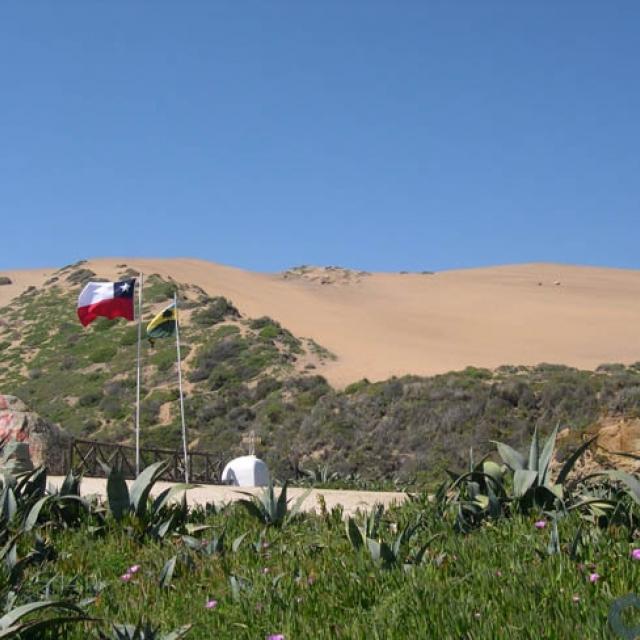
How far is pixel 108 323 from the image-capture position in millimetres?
51281

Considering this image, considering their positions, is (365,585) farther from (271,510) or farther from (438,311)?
(438,311)

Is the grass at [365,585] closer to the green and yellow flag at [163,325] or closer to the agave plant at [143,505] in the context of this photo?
the agave plant at [143,505]

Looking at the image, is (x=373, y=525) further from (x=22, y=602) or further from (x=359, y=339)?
(x=359, y=339)

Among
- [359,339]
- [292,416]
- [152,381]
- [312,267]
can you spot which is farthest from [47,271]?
[292,416]

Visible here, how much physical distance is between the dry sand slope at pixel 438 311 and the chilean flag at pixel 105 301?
1976cm

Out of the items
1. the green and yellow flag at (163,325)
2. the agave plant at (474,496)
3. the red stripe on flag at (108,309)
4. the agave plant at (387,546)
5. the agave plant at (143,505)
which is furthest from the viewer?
the green and yellow flag at (163,325)

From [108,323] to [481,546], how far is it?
48.1 m

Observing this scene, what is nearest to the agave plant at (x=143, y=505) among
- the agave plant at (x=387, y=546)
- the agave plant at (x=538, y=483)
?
the agave plant at (x=387, y=546)

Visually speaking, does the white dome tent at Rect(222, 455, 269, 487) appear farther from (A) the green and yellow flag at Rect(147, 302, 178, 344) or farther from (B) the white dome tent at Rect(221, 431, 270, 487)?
(A) the green and yellow flag at Rect(147, 302, 178, 344)

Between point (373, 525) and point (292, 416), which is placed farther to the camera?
point (292, 416)

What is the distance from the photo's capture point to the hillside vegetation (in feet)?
85.3

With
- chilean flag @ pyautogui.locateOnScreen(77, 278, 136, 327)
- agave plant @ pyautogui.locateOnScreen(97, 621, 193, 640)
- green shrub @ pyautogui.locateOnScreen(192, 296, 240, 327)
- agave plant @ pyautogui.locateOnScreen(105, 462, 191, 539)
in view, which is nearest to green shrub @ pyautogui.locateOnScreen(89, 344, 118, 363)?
green shrub @ pyautogui.locateOnScreen(192, 296, 240, 327)

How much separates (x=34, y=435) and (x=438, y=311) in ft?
177

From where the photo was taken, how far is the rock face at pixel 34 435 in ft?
55.2
